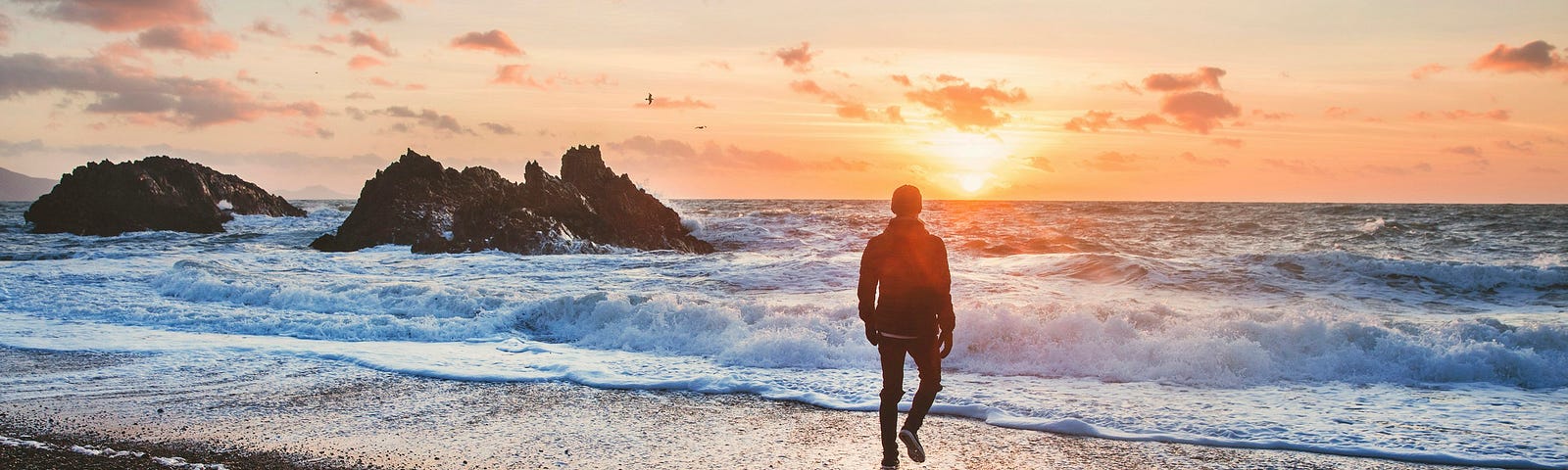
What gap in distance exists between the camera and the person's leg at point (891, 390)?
5777 millimetres

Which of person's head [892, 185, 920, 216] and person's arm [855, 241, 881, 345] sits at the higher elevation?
person's head [892, 185, 920, 216]

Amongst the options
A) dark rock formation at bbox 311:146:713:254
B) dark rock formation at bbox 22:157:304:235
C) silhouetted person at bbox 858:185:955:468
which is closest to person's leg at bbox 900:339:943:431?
silhouetted person at bbox 858:185:955:468

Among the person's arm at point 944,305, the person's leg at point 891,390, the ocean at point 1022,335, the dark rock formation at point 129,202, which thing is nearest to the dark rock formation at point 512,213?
the ocean at point 1022,335

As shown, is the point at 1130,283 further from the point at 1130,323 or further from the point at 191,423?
the point at 191,423

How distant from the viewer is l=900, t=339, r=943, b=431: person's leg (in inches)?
227

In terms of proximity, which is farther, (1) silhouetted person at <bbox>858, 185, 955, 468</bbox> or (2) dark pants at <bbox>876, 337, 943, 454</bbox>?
(2) dark pants at <bbox>876, 337, 943, 454</bbox>

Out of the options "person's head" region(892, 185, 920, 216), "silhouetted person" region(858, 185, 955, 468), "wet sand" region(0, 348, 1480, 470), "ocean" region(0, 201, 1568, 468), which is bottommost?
"wet sand" region(0, 348, 1480, 470)

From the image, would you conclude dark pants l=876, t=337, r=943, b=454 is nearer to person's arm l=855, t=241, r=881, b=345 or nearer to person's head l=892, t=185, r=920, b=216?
person's arm l=855, t=241, r=881, b=345

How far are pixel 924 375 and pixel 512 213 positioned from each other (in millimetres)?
26052

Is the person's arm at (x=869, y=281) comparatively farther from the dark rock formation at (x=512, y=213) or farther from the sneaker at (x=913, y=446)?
the dark rock formation at (x=512, y=213)

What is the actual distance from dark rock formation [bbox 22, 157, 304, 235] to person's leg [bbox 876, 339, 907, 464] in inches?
1772

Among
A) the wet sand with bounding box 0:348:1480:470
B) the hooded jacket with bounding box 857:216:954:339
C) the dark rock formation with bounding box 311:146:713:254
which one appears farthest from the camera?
the dark rock formation with bounding box 311:146:713:254

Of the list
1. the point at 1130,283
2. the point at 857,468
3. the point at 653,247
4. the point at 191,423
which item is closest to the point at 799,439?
the point at 857,468

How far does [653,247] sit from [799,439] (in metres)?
27.7
